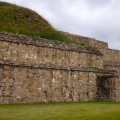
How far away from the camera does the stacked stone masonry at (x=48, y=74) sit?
15680 millimetres

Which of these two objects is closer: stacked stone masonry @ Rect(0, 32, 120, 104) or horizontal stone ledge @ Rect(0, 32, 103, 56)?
stacked stone masonry @ Rect(0, 32, 120, 104)

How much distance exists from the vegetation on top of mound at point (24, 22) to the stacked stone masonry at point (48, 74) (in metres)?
1.70

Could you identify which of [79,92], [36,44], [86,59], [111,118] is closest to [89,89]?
[79,92]

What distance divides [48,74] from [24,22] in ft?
21.8

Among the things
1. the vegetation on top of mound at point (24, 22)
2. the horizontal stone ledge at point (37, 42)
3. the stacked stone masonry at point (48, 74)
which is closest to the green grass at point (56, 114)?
the stacked stone masonry at point (48, 74)

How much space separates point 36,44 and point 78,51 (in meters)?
4.15

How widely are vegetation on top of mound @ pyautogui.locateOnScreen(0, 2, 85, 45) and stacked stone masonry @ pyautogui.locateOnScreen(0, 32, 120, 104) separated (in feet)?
5.56

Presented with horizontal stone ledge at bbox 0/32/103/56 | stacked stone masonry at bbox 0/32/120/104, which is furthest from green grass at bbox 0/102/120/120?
horizontal stone ledge at bbox 0/32/103/56

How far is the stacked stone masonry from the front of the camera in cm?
1568

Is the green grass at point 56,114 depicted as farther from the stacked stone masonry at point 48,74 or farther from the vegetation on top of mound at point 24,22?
the vegetation on top of mound at point 24,22

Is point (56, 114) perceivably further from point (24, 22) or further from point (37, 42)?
point (24, 22)

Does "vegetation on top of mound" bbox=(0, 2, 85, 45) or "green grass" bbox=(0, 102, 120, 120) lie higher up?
"vegetation on top of mound" bbox=(0, 2, 85, 45)

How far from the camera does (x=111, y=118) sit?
10055mm

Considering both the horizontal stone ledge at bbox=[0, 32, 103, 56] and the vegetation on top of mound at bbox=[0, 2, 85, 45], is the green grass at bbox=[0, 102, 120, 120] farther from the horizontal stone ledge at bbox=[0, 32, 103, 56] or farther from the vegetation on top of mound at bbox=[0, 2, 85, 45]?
the vegetation on top of mound at bbox=[0, 2, 85, 45]
